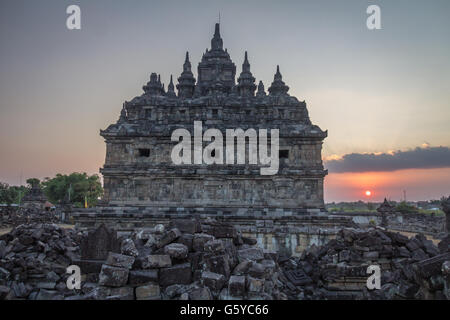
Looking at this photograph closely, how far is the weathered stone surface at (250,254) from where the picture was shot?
22.1ft

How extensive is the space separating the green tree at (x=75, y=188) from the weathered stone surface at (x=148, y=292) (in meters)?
51.2

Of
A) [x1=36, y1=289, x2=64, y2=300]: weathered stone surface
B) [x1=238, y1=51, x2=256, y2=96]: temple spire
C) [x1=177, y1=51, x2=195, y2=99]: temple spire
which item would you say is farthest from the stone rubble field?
[x1=177, y1=51, x2=195, y2=99]: temple spire

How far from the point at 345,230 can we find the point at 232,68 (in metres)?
27.0

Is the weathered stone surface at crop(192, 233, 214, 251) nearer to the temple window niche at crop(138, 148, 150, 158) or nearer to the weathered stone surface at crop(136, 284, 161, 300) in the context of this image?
the weathered stone surface at crop(136, 284, 161, 300)

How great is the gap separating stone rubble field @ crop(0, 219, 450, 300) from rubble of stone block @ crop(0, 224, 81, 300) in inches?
1.0

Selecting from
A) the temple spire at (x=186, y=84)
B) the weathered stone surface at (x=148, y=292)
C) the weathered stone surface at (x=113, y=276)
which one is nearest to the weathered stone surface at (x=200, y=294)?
the weathered stone surface at (x=148, y=292)

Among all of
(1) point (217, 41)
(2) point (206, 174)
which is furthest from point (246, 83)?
(2) point (206, 174)

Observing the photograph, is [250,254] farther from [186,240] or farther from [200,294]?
[200,294]

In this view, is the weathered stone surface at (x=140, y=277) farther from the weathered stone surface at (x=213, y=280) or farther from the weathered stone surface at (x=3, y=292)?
the weathered stone surface at (x=3, y=292)

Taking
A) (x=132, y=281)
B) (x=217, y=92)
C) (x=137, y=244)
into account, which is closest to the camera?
(x=132, y=281)

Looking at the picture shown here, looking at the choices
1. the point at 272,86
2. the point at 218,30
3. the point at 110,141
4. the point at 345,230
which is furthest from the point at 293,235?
the point at 218,30

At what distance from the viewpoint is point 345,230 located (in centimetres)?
977

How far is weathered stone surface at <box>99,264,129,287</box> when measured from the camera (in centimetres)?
554
